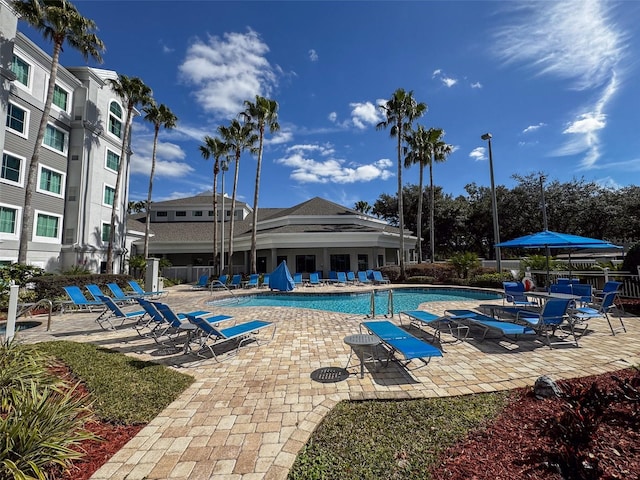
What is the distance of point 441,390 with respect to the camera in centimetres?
438

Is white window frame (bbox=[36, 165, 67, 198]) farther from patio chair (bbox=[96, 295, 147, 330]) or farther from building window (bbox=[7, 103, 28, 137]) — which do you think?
patio chair (bbox=[96, 295, 147, 330])

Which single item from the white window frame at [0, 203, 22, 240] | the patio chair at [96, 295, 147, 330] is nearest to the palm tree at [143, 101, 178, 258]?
the white window frame at [0, 203, 22, 240]

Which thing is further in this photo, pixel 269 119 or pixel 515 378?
pixel 269 119

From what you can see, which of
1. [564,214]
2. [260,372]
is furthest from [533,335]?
[564,214]

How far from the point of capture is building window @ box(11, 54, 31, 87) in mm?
16669

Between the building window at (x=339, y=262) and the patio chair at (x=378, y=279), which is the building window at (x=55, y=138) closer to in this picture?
the building window at (x=339, y=262)

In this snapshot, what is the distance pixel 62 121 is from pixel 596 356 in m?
29.3

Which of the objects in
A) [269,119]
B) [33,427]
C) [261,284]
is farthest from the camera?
[269,119]

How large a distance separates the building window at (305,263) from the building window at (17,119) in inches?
839

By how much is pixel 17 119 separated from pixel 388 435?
25.0m

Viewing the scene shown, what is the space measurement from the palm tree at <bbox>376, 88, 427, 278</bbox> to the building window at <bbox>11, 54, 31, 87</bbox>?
79.2ft

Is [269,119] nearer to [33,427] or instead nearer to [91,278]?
[91,278]

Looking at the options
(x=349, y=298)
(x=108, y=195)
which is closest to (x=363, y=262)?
(x=349, y=298)

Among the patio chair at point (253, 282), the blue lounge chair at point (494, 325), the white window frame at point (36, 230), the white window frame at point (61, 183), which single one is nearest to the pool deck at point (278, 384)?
the blue lounge chair at point (494, 325)
